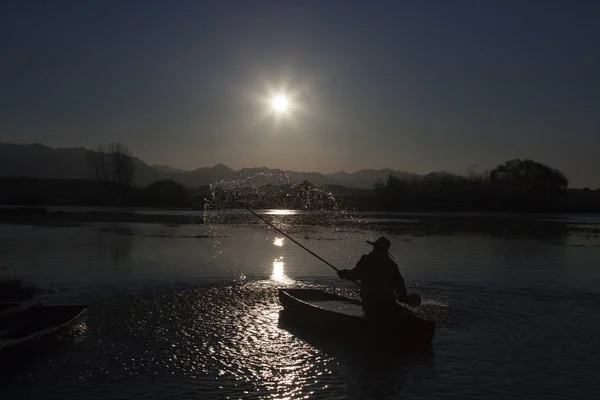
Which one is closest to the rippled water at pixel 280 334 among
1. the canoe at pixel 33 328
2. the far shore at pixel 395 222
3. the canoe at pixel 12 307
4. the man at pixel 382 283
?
the canoe at pixel 33 328

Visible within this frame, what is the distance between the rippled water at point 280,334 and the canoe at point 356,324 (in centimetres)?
51

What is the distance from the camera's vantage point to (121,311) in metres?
19.8

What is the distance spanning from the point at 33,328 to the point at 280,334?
708cm

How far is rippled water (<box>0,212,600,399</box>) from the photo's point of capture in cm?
1255

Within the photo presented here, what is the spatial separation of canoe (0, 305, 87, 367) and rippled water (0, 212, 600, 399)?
43 cm

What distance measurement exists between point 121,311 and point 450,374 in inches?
456

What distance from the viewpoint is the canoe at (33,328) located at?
43.9ft

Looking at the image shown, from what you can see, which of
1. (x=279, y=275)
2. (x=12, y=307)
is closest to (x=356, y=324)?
(x=12, y=307)

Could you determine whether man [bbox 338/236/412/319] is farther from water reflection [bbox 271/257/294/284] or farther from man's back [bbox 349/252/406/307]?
water reflection [bbox 271/257/294/284]

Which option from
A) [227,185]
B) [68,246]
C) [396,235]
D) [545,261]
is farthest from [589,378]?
A: [396,235]

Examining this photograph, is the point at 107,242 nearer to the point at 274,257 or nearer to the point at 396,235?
the point at 274,257

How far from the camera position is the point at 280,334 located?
669 inches

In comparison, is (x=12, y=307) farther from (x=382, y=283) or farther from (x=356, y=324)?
(x=382, y=283)

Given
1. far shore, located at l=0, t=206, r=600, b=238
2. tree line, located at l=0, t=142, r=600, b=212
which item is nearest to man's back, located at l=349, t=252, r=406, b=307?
far shore, located at l=0, t=206, r=600, b=238
